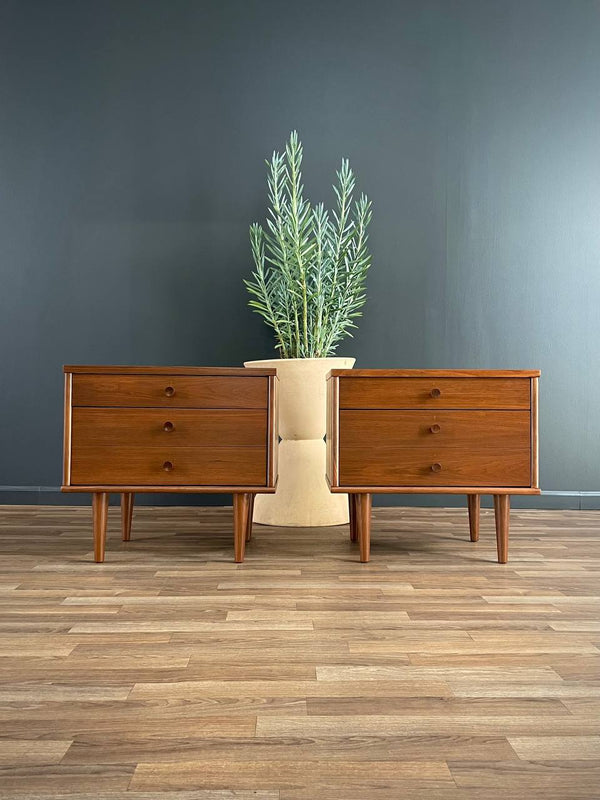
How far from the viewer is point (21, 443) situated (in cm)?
267

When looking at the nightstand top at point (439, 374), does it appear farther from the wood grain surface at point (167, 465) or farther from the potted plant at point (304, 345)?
the potted plant at point (304, 345)

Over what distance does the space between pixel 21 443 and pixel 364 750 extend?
2.18 metres

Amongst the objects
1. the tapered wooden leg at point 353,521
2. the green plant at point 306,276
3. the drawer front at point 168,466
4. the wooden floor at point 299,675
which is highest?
the green plant at point 306,276

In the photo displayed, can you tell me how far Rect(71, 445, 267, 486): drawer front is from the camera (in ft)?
5.88

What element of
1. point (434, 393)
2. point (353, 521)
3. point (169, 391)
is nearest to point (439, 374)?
point (434, 393)

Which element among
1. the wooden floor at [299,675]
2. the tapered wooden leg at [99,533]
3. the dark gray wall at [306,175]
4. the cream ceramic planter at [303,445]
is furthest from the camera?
the dark gray wall at [306,175]

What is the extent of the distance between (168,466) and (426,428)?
2.16 ft

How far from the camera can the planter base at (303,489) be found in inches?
90.4

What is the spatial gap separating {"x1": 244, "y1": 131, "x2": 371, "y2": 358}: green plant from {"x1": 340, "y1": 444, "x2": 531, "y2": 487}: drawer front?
614 millimetres

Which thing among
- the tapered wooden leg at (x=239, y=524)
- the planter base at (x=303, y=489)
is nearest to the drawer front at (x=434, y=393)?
the tapered wooden leg at (x=239, y=524)

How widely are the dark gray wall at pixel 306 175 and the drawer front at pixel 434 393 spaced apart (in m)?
0.88

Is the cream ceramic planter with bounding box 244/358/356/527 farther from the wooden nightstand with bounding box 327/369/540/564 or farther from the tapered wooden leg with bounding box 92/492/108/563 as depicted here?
the tapered wooden leg with bounding box 92/492/108/563

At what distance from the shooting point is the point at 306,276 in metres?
2.39

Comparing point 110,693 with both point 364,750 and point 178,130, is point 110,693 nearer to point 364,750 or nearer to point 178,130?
point 364,750
